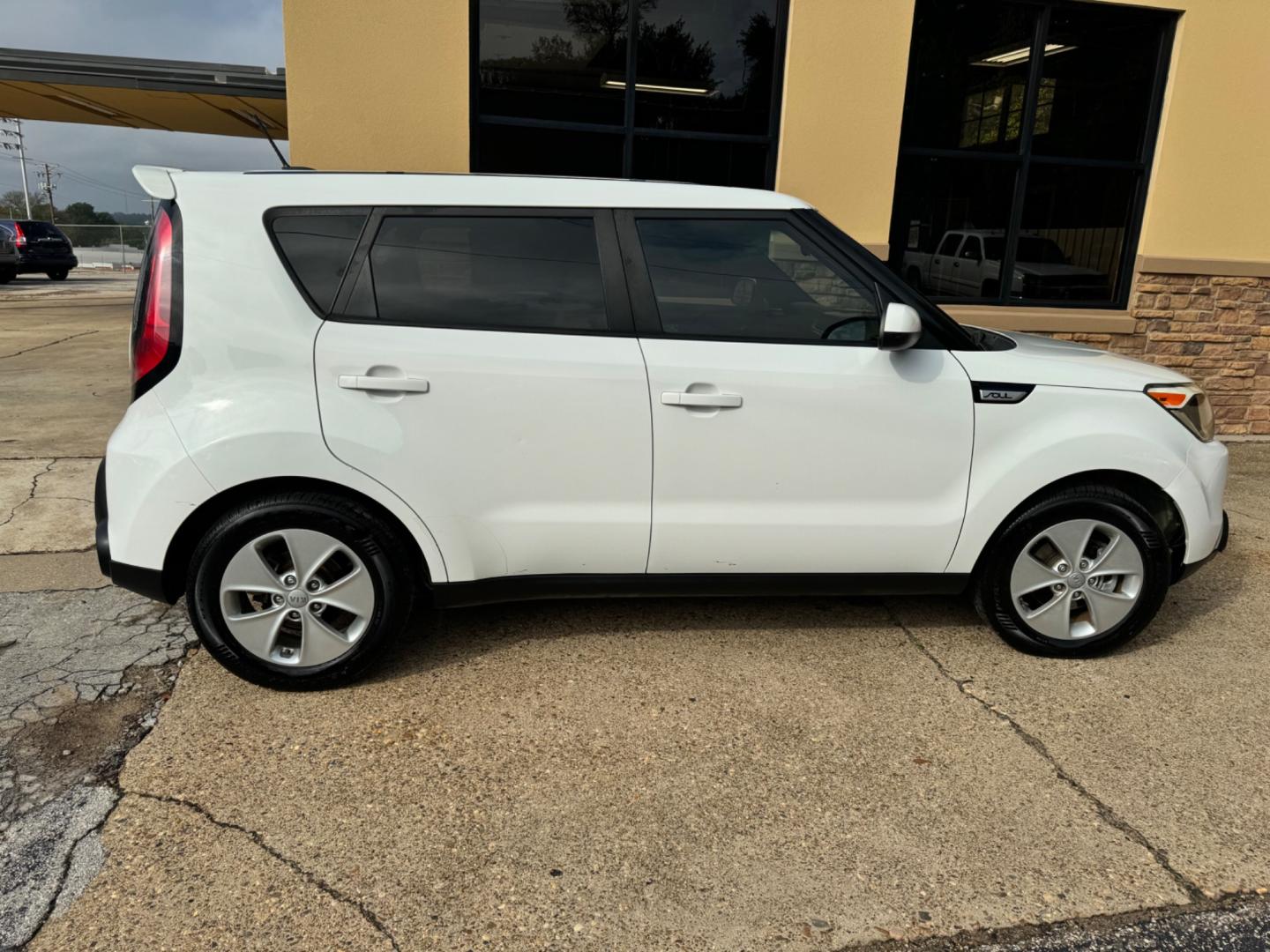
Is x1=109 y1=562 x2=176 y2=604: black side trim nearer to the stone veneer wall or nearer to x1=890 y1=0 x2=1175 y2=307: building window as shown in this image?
x1=890 y1=0 x2=1175 y2=307: building window

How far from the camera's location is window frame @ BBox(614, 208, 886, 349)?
3.17 metres

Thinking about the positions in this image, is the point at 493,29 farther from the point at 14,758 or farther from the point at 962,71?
the point at 14,758

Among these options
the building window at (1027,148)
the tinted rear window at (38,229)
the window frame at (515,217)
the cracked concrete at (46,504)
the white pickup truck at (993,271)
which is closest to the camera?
the window frame at (515,217)

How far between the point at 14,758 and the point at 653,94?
6.13 m

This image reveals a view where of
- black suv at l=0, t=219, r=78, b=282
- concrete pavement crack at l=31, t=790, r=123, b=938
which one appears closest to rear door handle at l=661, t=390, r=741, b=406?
concrete pavement crack at l=31, t=790, r=123, b=938

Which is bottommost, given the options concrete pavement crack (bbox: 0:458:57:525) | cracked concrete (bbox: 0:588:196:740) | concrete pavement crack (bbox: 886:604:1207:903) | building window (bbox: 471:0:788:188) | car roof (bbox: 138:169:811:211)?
concrete pavement crack (bbox: 0:458:57:525)

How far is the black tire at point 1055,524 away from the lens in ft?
11.2

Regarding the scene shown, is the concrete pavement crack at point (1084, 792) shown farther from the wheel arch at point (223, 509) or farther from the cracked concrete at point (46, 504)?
the cracked concrete at point (46, 504)

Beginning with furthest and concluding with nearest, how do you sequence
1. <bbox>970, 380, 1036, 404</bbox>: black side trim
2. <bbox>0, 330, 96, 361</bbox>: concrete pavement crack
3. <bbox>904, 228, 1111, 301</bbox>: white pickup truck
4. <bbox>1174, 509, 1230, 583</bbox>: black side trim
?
<bbox>0, 330, 96, 361</bbox>: concrete pavement crack → <bbox>904, 228, 1111, 301</bbox>: white pickup truck → <bbox>1174, 509, 1230, 583</bbox>: black side trim → <bbox>970, 380, 1036, 404</bbox>: black side trim

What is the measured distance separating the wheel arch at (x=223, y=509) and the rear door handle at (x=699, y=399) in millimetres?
1043

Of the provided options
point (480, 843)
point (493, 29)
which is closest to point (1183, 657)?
point (480, 843)

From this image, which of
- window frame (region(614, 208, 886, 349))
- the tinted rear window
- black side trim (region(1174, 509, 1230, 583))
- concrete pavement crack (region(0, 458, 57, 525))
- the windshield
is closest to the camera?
window frame (region(614, 208, 886, 349))

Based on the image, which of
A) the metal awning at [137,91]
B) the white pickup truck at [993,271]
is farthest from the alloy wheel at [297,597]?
the white pickup truck at [993,271]

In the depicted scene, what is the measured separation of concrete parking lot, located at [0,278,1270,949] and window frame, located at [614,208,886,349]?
128cm
